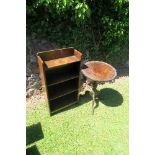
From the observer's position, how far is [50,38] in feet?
22.3

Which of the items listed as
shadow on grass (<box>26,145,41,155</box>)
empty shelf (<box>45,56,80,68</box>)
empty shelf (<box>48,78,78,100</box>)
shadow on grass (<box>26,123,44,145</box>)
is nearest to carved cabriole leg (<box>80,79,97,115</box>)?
empty shelf (<box>48,78,78,100</box>)

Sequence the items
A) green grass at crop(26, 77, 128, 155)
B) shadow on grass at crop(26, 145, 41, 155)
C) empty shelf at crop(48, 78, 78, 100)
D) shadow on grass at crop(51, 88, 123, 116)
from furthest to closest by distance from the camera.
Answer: shadow on grass at crop(51, 88, 123, 116), empty shelf at crop(48, 78, 78, 100), green grass at crop(26, 77, 128, 155), shadow on grass at crop(26, 145, 41, 155)

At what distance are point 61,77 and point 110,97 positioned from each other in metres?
1.59

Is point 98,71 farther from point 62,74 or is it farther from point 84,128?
point 84,128

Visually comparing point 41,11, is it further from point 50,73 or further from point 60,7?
point 50,73

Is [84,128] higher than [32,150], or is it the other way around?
[84,128]

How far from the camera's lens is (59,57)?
20.8 ft

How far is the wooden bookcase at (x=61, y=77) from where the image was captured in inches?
236

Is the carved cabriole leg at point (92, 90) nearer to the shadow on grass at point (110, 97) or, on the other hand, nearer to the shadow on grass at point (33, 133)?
the shadow on grass at point (110, 97)

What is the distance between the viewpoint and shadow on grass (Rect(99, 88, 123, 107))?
266 inches

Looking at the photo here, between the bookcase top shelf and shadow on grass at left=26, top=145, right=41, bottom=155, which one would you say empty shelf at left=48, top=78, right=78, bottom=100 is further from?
shadow on grass at left=26, top=145, right=41, bottom=155

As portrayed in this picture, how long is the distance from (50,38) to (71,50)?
0.72 meters

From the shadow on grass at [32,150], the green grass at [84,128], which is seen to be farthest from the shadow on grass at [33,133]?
the shadow on grass at [32,150]

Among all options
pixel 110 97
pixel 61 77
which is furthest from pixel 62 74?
pixel 110 97
